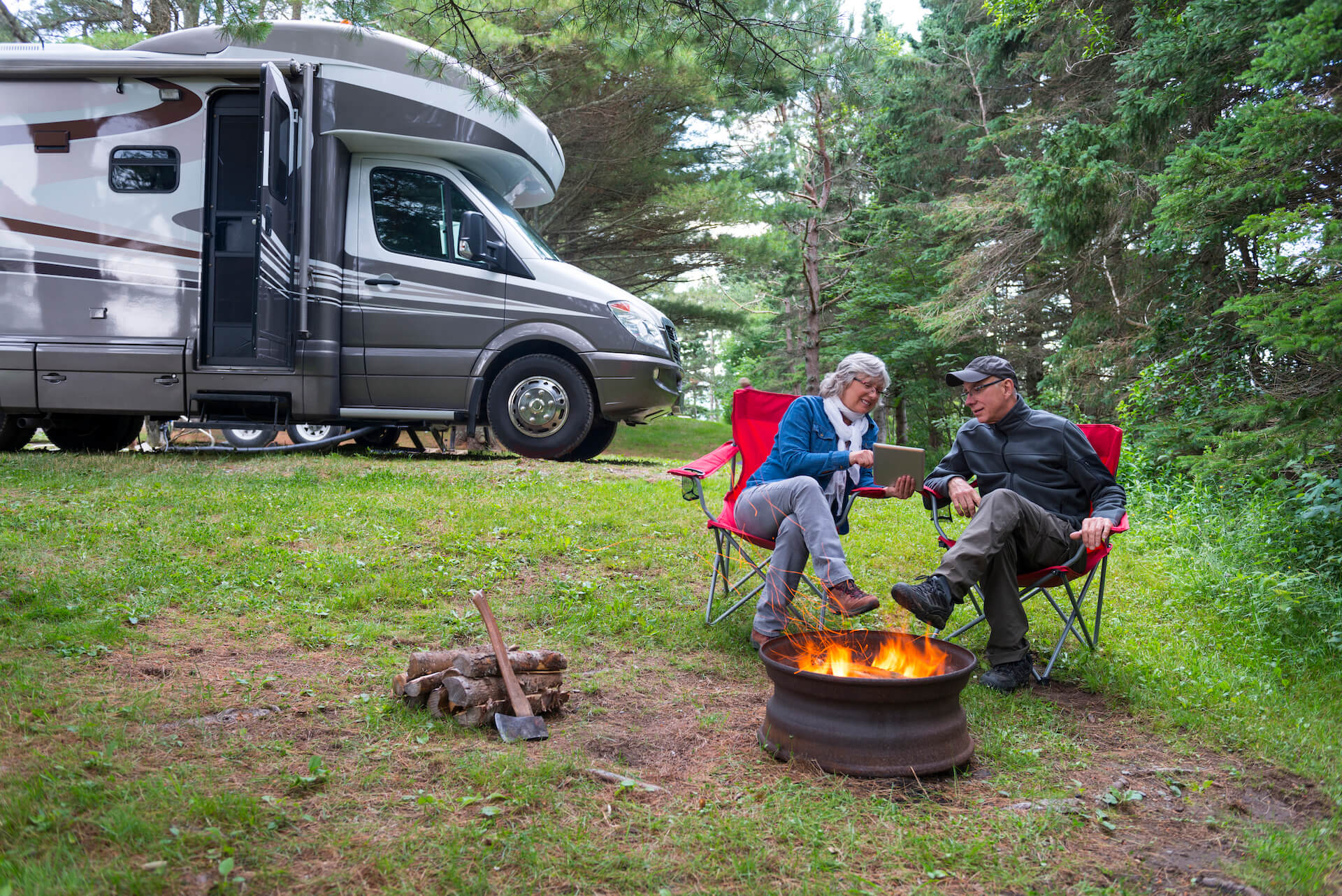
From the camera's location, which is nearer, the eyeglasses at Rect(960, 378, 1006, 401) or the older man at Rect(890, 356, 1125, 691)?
the older man at Rect(890, 356, 1125, 691)

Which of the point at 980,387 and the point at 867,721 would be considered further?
the point at 980,387

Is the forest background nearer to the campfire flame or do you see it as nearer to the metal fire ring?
the campfire flame

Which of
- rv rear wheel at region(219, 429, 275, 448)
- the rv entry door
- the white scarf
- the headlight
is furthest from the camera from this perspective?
rv rear wheel at region(219, 429, 275, 448)

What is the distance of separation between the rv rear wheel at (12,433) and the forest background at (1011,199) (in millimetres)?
3427

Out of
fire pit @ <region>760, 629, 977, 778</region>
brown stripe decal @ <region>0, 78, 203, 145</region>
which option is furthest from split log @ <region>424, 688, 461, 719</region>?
brown stripe decal @ <region>0, 78, 203, 145</region>

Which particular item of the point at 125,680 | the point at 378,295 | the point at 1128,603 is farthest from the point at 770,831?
the point at 378,295

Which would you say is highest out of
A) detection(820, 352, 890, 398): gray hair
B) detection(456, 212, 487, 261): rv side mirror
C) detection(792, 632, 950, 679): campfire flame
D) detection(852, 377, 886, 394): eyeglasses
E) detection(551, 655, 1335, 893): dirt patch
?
detection(456, 212, 487, 261): rv side mirror

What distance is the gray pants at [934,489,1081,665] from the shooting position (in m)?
3.11

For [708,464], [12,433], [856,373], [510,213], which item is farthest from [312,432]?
[856,373]

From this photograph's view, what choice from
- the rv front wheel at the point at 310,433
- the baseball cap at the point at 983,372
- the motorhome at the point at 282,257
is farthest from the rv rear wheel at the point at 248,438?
the baseball cap at the point at 983,372

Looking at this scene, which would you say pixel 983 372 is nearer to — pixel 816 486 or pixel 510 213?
pixel 816 486

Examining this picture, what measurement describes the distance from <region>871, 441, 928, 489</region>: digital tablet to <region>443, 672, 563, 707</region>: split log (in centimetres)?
143

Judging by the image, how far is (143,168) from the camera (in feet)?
22.4

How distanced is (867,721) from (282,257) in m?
5.63
